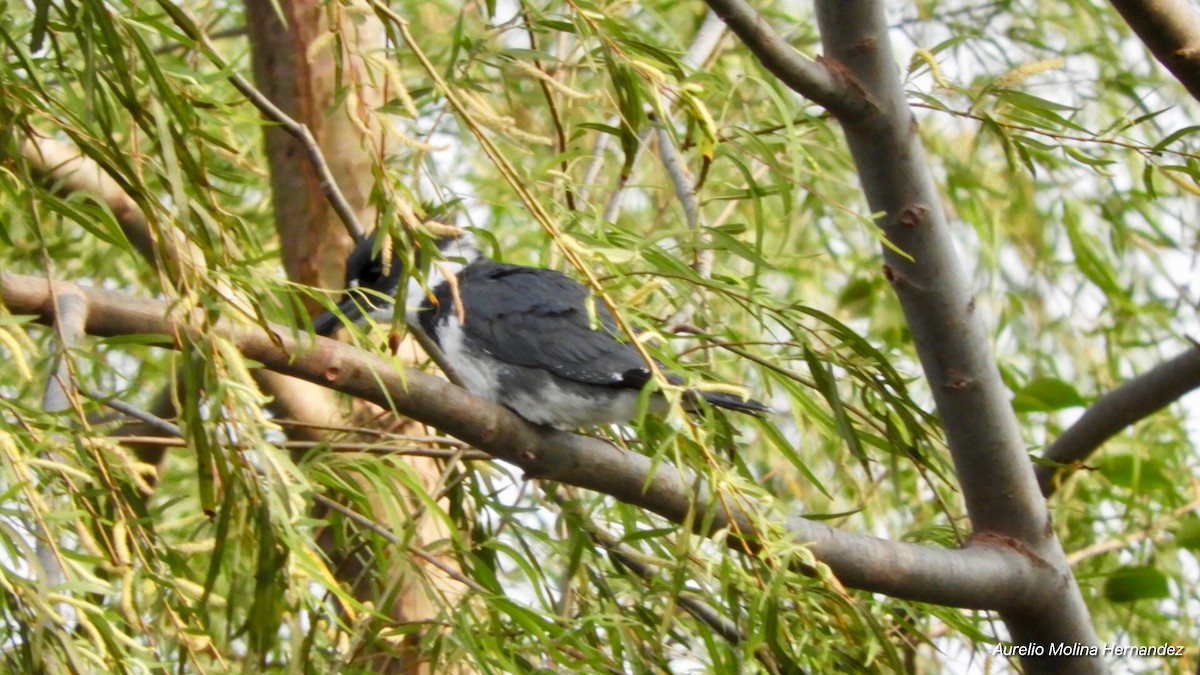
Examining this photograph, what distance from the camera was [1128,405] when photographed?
1.57m

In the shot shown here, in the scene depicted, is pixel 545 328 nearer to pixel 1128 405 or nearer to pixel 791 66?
pixel 791 66

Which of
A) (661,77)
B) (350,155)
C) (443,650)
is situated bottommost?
(443,650)

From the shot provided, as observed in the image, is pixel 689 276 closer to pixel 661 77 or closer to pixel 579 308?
pixel 661 77

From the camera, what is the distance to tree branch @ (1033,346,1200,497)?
4.97 ft

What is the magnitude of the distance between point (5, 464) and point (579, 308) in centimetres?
80

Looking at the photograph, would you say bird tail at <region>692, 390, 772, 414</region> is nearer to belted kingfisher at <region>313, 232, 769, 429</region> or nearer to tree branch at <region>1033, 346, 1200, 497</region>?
belted kingfisher at <region>313, 232, 769, 429</region>

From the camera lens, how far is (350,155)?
7.09ft

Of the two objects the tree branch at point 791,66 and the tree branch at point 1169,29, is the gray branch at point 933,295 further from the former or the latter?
the tree branch at point 1169,29

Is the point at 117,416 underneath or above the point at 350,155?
underneath

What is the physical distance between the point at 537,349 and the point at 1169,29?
789mm


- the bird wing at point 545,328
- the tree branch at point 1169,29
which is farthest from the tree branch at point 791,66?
the bird wing at point 545,328

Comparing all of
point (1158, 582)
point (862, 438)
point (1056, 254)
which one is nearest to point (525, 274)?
point (862, 438)

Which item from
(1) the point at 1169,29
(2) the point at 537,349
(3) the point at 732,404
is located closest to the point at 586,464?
(3) the point at 732,404

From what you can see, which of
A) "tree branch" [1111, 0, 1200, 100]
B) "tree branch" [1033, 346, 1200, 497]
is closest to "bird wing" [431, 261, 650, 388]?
"tree branch" [1033, 346, 1200, 497]
